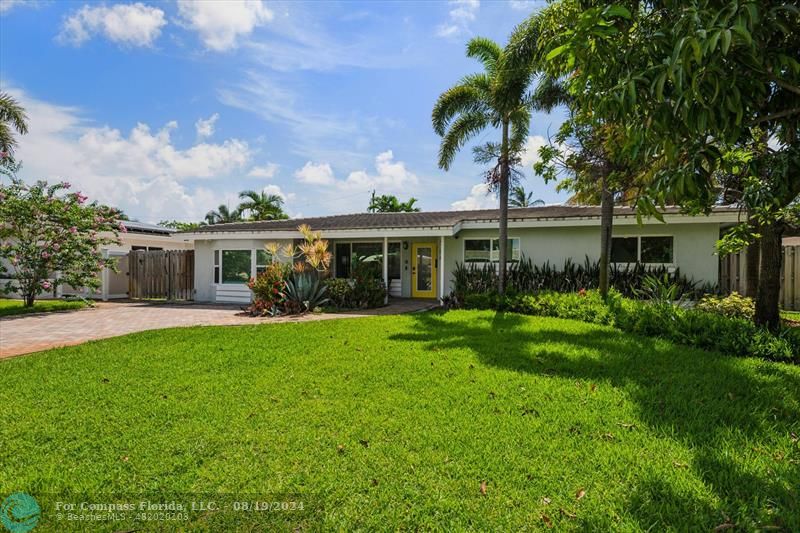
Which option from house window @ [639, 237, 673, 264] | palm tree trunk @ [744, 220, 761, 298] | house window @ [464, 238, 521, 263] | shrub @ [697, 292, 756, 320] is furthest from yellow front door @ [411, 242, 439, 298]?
palm tree trunk @ [744, 220, 761, 298]

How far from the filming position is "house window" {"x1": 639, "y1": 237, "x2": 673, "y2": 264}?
45.3 feet

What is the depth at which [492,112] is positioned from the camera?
546 inches

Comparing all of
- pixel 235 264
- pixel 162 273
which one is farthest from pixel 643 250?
pixel 162 273

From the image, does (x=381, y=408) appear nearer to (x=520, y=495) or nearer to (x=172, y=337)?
(x=520, y=495)

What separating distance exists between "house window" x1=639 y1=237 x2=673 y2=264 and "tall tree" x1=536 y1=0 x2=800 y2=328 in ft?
37.8

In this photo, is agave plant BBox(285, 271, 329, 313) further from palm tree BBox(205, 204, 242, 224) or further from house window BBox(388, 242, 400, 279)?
palm tree BBox(205, 204, 242, 224)

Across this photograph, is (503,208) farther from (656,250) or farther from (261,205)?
(261,205)

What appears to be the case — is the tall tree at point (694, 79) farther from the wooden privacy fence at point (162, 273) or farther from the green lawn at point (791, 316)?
the wooden privacy fence at point (162, 273)

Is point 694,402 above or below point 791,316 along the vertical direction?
below

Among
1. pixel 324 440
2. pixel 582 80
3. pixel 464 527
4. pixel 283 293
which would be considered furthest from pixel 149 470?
pixel 283 293

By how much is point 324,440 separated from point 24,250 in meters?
16.0

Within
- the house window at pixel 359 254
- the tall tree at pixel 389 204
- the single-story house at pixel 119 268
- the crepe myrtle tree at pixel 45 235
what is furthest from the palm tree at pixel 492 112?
the tall tree at pixel 389 204

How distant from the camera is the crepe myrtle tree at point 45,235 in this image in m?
13.6

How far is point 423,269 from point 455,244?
192 cm
